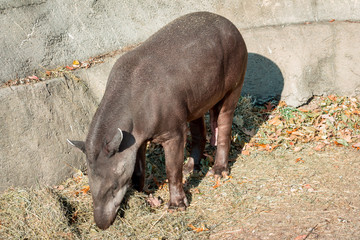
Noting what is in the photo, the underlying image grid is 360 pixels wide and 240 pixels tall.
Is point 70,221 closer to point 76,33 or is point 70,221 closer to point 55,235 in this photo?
point 55,235

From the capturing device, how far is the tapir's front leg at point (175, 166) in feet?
16.9

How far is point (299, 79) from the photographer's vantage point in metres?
7.93

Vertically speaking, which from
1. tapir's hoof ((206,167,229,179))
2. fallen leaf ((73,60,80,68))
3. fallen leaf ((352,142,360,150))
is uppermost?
fallen leaf ((73,60,80,68))

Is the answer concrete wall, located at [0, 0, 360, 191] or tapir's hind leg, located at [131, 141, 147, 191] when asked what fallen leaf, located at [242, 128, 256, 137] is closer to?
concrete wall, located at [0, 0, 360, 191]

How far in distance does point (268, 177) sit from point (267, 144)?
106 centimetres

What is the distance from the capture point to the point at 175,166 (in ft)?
17.2

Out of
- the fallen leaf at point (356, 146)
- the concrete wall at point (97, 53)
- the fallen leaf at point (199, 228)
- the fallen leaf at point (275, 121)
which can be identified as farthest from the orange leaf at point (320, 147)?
the fallen leaf at point (199, 228)

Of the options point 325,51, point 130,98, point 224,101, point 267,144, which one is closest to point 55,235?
point 130,98

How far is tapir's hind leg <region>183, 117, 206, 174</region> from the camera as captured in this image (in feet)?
21.0

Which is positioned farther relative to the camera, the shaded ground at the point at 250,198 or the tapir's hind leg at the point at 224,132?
the tapir's hind leg at the point at 224,132

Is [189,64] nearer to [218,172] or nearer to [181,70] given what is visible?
[181,70]

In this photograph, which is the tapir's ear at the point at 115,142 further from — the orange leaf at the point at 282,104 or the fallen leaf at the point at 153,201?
the orange leaf at the point at 282,104

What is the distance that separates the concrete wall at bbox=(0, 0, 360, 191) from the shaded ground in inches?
24.9

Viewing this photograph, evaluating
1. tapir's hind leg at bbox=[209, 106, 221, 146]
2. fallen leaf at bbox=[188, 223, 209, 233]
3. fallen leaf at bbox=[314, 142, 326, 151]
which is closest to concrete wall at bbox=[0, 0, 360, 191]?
fallen leaf at bbox=[314, 142, 326, 151]
